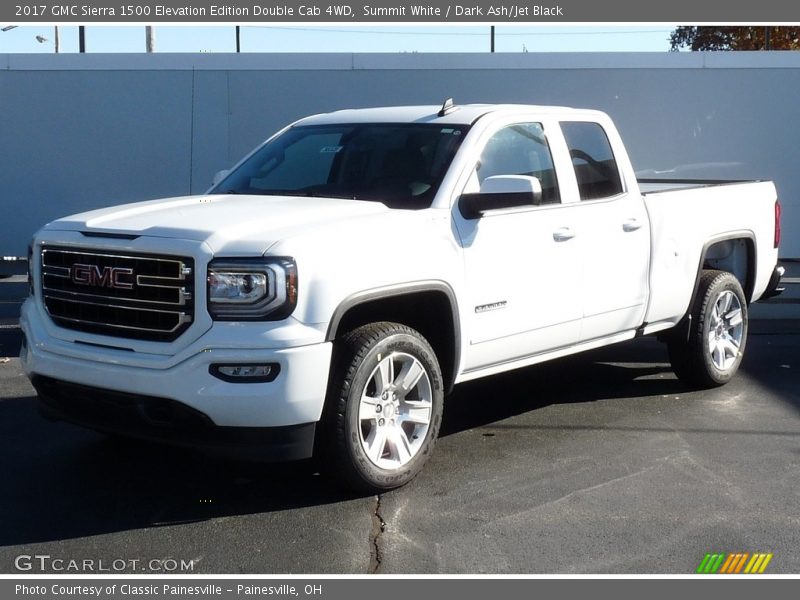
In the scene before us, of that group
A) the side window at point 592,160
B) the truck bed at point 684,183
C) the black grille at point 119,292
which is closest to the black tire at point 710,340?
the truck bed at point 684,183

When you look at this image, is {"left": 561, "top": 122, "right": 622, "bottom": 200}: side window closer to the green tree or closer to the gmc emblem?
the gmc emblem

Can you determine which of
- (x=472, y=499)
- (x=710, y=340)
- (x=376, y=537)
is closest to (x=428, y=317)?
(x=472, y=499)

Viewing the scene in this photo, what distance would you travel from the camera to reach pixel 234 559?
4.48 meters

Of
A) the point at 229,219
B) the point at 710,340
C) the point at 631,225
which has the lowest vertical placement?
the point at 710,340

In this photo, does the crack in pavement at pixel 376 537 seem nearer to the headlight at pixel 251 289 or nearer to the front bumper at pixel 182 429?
the front bumper at pixel 182 429

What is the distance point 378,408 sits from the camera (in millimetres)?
5270

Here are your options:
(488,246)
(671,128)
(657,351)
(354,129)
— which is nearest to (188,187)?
(671,128)

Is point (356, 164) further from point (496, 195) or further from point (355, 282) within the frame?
point (355, 282)

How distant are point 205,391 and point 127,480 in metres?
1.15

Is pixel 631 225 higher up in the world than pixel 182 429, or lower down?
higher up

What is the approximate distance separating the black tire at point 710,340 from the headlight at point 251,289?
3.73 m

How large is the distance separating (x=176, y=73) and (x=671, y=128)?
691cm

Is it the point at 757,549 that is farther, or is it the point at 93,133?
the point at 93,133

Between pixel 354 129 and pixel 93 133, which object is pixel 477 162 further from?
pixel 93 133
